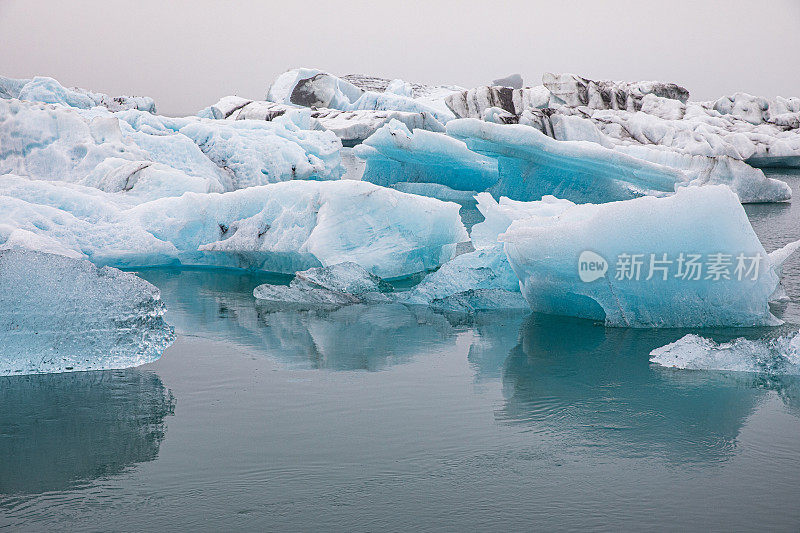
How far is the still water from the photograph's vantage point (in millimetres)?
2576

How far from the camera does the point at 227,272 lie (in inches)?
295

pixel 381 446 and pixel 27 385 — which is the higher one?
pixel 381 446

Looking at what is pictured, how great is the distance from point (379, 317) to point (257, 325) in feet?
3.00

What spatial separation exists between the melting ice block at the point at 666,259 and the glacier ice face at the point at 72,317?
8.21ft

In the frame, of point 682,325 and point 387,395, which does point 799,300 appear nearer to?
point 682,325

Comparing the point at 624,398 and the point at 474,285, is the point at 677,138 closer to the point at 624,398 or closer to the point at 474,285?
the point at 474,285

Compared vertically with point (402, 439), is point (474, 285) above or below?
below

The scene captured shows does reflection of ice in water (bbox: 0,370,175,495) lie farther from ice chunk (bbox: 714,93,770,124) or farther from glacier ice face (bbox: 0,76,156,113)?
ice chunk (bbox: 714,93,770,124)

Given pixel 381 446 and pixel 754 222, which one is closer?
pixel 381 446

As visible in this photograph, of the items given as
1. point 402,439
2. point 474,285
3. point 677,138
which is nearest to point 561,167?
point 474,285

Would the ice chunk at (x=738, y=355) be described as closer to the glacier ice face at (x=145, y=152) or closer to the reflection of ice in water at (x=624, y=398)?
the reflection of ice in water at (x=624, y=398)

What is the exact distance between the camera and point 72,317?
4055mm

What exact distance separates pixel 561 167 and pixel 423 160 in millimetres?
2570

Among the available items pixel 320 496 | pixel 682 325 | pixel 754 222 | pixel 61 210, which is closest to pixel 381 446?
pixel 320 496
